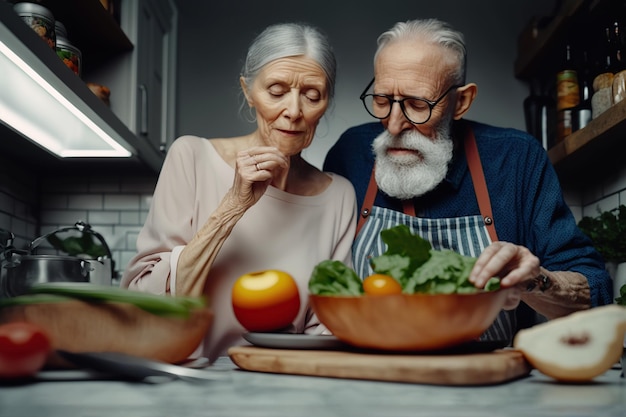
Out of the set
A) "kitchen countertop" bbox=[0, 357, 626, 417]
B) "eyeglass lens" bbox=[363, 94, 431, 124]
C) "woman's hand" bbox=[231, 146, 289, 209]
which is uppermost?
"eyeglass lens" bbox=[363, 94, 431, 124]

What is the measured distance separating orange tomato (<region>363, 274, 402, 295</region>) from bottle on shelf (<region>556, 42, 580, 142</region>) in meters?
2.04

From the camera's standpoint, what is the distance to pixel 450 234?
178 centimetres

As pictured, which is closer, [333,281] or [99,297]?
[99,297]

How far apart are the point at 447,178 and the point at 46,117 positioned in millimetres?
1282

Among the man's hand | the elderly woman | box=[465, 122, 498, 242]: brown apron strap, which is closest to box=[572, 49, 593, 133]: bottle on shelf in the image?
box=[465, 122, 498, 242]: brown apron strap

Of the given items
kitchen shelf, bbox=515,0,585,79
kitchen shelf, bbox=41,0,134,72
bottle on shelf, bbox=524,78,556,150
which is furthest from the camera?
bottle on shelf, bbox=524,78,556,150

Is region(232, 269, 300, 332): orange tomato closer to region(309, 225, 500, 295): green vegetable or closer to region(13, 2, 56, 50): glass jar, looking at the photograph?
region(309, 225, 500, 295): green vegetable

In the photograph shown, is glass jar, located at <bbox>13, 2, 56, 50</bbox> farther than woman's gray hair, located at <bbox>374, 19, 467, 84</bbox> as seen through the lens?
No

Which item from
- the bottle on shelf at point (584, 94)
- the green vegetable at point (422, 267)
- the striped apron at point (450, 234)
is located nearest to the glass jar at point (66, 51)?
the striped apron at point (450, 234)

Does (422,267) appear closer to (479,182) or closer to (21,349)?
(21,349)

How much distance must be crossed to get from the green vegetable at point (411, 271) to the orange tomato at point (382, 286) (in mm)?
12

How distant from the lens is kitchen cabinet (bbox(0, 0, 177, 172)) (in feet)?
7.34

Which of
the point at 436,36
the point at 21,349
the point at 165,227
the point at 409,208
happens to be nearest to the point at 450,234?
the point at 409,208

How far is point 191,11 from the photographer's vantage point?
3301 millimetres
